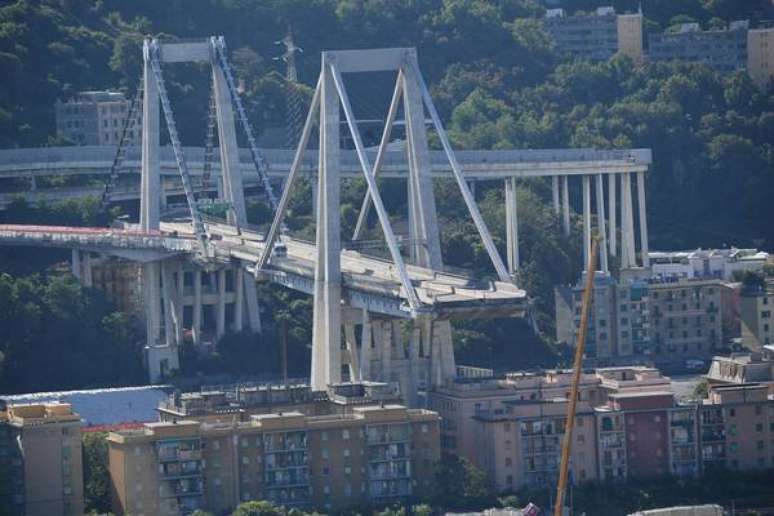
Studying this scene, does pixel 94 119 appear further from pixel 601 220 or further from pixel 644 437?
pixel 644 437

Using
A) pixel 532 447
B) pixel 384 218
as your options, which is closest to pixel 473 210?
pixel 384 218

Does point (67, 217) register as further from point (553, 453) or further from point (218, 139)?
point (553, 453)

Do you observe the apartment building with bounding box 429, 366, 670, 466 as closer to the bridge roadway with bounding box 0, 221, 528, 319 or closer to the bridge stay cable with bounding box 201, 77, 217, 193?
the bridge roadway with bounding box 0, 221, 528, 319

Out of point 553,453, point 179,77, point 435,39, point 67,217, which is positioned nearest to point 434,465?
point 553,453

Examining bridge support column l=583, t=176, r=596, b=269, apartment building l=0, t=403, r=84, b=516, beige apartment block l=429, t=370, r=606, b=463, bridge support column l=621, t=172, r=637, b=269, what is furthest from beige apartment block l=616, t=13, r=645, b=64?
apartment building l=0, t=403, r=84, b=516

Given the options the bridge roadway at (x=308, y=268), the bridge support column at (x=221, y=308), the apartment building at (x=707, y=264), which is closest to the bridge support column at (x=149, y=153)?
the bridge roadway at (x=308, y=268)
